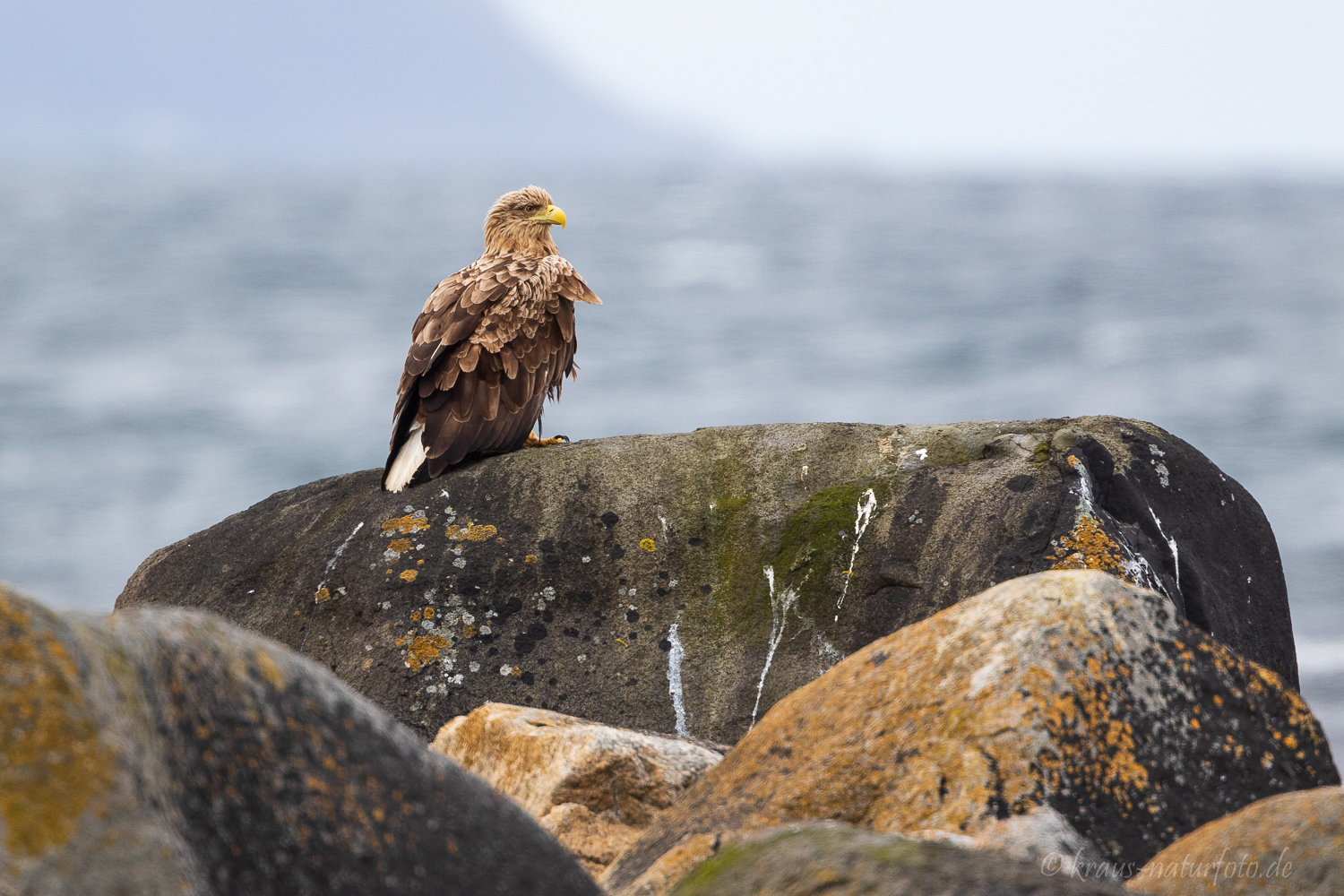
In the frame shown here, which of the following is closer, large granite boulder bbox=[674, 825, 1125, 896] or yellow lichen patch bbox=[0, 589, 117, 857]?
yellow lichen patch bbox=[0, 589, 117, 857]

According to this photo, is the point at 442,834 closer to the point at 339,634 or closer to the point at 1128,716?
A: the point at 1128,716

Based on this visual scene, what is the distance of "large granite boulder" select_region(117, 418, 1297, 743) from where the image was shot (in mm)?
5379

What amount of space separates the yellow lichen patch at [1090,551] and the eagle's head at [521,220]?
4.28 meters

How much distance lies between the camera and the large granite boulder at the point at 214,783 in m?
1.92

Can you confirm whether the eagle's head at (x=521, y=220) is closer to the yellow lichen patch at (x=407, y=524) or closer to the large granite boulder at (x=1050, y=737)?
the yellow lichen patch at (x=407, y=524)

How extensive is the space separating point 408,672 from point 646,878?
2772 millimetres

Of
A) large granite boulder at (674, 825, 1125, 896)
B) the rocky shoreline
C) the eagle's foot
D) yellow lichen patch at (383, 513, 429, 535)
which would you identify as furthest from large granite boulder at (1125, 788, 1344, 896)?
the eagle's foot

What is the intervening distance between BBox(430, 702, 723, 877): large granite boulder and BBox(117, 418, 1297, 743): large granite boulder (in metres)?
1.11

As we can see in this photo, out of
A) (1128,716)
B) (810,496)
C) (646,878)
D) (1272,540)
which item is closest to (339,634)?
(810,496)

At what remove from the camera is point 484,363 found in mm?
6957

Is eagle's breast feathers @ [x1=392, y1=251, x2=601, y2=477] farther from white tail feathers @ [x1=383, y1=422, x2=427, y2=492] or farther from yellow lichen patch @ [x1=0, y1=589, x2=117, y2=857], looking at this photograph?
yellow lichen patch @ [x1=0, y1=589, x2=117, y2=857]

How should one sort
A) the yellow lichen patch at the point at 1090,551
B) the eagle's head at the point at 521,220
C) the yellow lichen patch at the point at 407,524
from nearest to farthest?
the yellow lichen patch at the point at 1090,551, the yellow lichen patch at the point at 407,524, the eagle's head at the point at 521,220

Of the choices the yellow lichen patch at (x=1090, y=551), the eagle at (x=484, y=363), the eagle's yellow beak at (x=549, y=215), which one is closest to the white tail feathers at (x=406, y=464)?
the eagle at (x=484, y=363)

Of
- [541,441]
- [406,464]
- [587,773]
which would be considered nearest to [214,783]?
[587,773]
